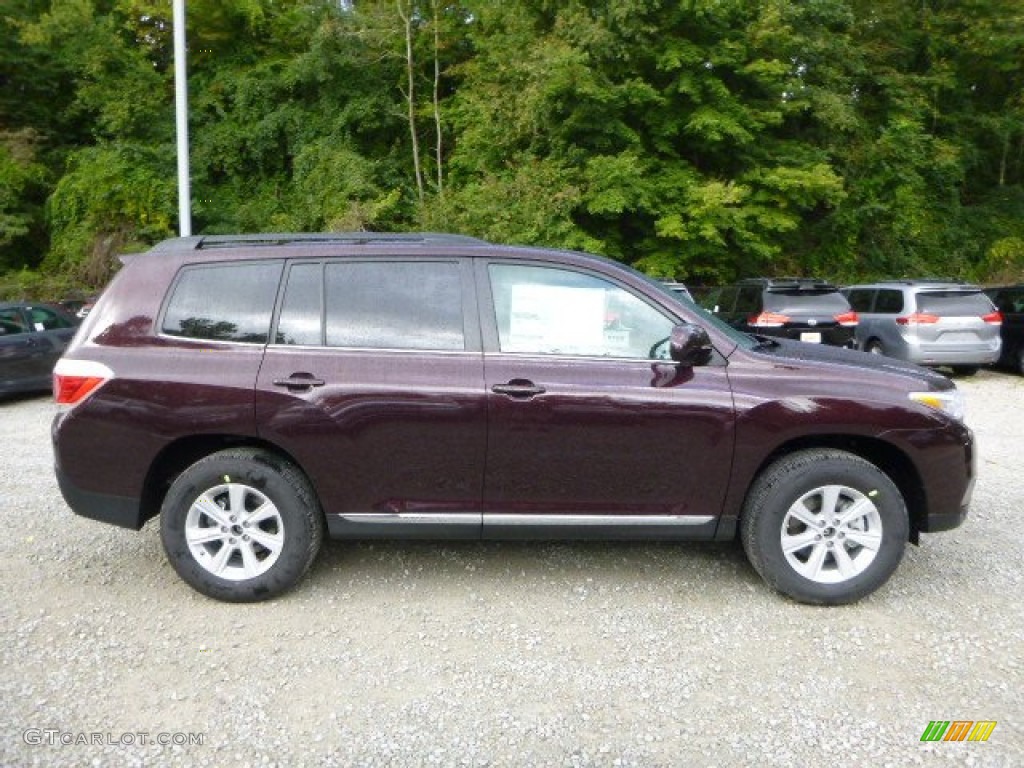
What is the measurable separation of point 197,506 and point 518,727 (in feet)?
6.54

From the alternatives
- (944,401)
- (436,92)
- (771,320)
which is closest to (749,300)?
(771,320)

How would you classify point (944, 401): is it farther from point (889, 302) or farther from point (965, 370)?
point (965, 370)

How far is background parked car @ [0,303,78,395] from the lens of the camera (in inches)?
396

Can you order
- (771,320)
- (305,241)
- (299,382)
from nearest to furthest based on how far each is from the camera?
(299,382), (305,241), (771,320)

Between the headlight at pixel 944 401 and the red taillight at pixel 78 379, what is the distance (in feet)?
13.5

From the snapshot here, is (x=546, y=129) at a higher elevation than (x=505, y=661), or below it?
higher

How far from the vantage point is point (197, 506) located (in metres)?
3.74

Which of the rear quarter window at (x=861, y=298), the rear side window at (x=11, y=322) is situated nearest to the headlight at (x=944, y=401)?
the rear quarter window at (x=861, y=298)

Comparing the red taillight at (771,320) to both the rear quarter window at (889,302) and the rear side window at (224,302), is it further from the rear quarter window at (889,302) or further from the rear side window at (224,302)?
the rear side window at (224,302)

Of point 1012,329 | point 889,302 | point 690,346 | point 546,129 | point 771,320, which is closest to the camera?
point 690,346

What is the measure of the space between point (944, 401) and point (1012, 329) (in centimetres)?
1100

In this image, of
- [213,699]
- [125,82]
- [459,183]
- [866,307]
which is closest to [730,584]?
[213,699]

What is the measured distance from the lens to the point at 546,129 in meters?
18.8

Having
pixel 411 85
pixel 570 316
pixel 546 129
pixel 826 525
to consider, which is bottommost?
pixel 826 525
